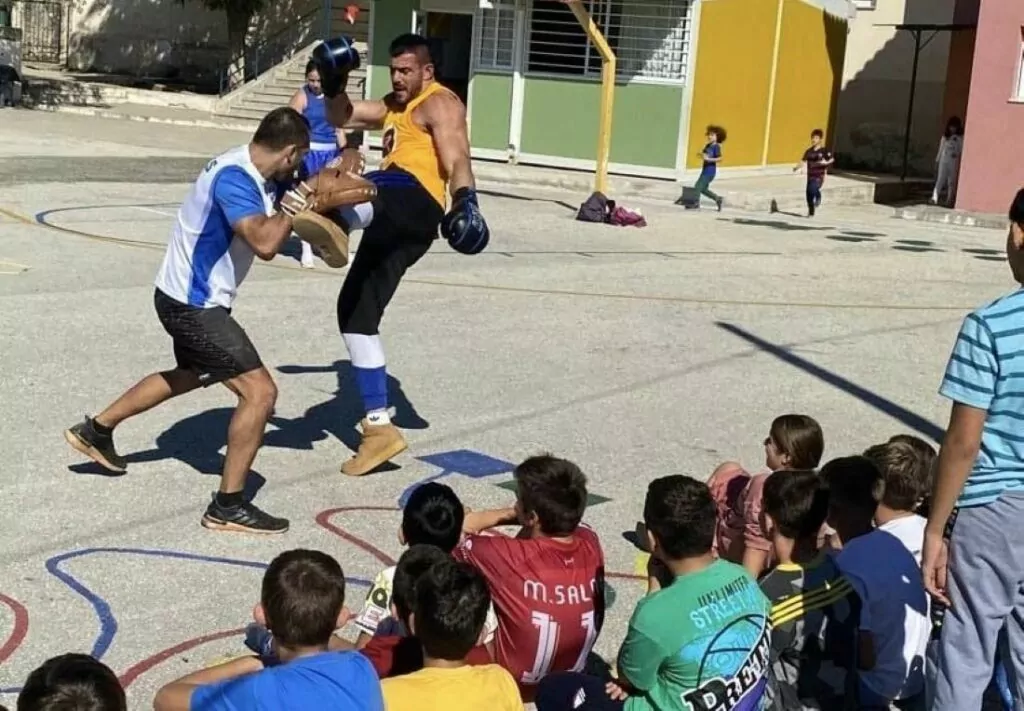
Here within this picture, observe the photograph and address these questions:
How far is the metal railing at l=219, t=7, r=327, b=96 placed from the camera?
34.3m

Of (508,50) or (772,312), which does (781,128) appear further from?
(772,312)

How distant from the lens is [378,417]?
687cm

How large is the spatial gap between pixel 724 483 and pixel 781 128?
2181 cm

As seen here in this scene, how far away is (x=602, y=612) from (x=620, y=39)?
66.4 feet

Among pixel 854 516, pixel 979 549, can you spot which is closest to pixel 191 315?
pixel 854 516

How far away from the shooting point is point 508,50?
24.1m

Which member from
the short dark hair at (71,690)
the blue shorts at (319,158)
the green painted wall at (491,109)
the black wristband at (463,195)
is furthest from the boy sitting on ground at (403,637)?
the green painted wall at (491,109)

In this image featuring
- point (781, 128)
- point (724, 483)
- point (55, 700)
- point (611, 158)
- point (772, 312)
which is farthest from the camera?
point (781, 128)

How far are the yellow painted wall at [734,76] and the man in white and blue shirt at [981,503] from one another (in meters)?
19.7

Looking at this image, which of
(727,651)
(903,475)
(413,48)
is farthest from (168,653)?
(413,48)

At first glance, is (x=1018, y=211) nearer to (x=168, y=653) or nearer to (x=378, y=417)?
(x=168, y=653)

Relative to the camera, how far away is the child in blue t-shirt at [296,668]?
3193 mm

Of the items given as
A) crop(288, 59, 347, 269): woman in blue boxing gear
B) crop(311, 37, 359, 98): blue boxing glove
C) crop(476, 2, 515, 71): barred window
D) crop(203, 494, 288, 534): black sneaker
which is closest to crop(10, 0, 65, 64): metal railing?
crop(476, 2, 515, 71): barred window

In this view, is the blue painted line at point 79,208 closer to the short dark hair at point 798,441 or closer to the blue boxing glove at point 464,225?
the blue boxing glove at point 464,225
